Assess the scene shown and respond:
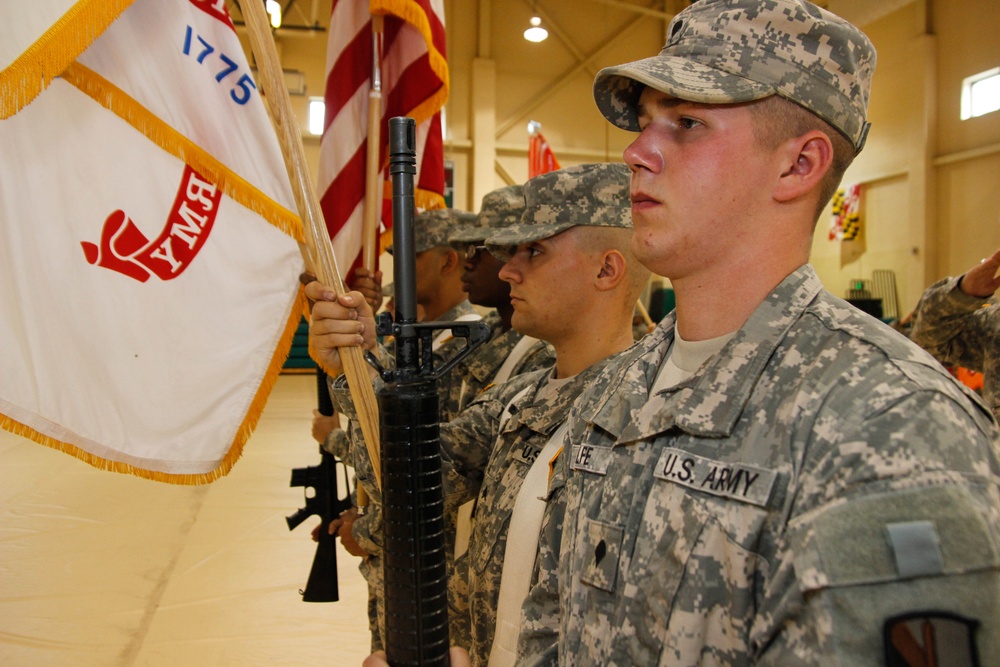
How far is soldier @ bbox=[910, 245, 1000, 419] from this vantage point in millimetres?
2281

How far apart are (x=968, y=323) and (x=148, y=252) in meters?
2.60

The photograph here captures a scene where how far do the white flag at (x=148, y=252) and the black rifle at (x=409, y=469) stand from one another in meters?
0.71

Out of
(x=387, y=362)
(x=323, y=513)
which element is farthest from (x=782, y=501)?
(x=323, y=513)

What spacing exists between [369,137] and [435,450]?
138 centimetres

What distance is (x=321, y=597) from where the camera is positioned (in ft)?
8.44

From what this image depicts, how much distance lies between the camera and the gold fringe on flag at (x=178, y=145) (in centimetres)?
164

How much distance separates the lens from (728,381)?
87 cm

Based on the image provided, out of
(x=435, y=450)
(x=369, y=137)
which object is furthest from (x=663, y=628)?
(x=369, y=137)

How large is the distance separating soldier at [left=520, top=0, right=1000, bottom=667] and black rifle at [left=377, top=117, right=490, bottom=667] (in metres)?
0.18

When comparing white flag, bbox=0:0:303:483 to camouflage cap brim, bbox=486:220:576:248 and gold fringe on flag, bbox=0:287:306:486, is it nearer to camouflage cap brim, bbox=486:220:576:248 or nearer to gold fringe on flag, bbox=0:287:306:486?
gold fringe on flag, bbox=0:287:306:486

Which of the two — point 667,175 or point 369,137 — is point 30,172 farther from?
point 667,175

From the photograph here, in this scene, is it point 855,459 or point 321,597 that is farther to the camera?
point 321,597

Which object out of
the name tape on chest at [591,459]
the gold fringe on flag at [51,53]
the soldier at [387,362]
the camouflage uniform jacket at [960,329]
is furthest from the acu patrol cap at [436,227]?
the name tape on chest at [591,459]

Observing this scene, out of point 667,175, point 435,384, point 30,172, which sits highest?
point 30,172
